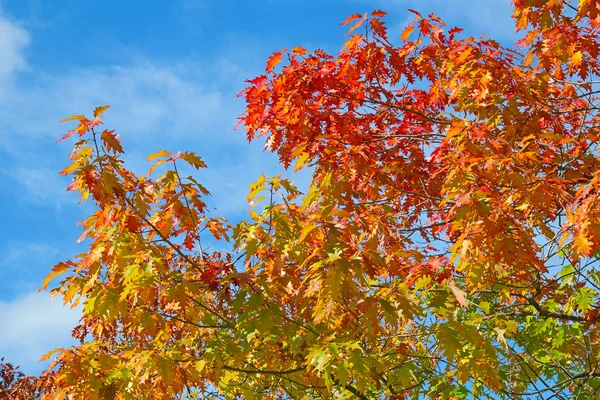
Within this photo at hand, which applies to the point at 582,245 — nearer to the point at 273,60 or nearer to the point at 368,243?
the point at 368,243

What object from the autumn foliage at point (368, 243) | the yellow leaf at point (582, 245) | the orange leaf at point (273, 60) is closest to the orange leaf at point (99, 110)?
the autumn foliage at point (368, 243)

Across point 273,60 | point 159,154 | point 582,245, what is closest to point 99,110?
point 159,154

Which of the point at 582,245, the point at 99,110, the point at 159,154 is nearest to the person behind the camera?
the point at 582,245

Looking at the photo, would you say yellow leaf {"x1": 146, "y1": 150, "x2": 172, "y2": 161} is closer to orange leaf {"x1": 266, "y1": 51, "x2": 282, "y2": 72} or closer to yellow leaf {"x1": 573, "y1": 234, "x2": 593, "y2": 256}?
orange leaf {"x1": 266, "y1": 51, "x2": 282, "y2": 72}

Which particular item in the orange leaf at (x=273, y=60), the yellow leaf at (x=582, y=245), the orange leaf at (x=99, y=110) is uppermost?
the orange leaf at (x=273, y=60)

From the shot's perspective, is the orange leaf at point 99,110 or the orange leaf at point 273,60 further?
the orange leaf at point 273,60

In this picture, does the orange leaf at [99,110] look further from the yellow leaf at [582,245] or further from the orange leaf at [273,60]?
the yellow leaf at [582,245]

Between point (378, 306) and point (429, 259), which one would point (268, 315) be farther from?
point (429, 259)

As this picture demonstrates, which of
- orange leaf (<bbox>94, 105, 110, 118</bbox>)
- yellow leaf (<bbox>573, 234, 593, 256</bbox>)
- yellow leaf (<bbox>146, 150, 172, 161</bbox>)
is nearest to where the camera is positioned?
yellow leaf (<bbox>573, 234, 593, 256</bbox>)

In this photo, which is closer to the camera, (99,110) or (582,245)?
(582,245)

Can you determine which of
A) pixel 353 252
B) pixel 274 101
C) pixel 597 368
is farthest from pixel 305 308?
pixel 597 368

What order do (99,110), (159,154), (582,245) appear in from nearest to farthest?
(582,245) → (99,110) → (159,154)

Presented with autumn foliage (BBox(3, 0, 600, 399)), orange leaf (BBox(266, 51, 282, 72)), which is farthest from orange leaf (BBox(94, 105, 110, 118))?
orange leaf (BBox(266, 51, 282, 72))

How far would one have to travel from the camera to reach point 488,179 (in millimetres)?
5547
